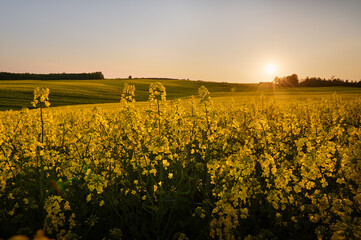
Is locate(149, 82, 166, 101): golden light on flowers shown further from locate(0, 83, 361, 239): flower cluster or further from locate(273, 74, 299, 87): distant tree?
locate(273, 74, 299, 87): distant tree

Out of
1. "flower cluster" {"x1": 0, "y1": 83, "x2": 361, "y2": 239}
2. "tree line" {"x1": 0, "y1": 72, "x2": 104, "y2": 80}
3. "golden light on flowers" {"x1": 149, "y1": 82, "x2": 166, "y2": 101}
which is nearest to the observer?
"flower cluster" {"x1": 0, "y1": 83, "x2": 361, "y2": 239}

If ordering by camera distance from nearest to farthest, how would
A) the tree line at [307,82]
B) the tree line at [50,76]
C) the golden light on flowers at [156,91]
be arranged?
the golden light on flowers at [156,91] → the tree line at [307,82] → the tree line at [50,76]

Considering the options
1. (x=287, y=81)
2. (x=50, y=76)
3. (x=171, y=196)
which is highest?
(x=50, y=76)

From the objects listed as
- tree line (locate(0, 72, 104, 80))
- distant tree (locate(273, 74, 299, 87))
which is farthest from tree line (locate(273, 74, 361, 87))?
tree line (locate(0, 72, 104, 80))

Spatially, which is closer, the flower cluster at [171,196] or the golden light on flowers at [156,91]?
the flower cluster at [171,196]

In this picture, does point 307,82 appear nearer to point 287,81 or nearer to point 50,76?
point 287,81

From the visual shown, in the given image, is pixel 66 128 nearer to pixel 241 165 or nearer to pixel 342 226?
pixel 241 165

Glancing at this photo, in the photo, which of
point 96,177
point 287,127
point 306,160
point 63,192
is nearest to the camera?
point 306,160

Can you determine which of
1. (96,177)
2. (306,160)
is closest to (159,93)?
(96,177)

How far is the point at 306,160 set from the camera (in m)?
2.70

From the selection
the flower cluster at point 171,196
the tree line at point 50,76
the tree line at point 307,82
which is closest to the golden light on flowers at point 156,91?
the flower cluster at point 171,196

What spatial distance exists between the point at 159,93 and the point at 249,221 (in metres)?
2.41

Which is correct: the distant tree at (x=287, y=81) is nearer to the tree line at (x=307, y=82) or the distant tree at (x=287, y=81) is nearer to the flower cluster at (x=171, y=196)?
the tree line at (x=307, y=82)

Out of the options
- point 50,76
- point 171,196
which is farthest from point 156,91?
point 50,76
